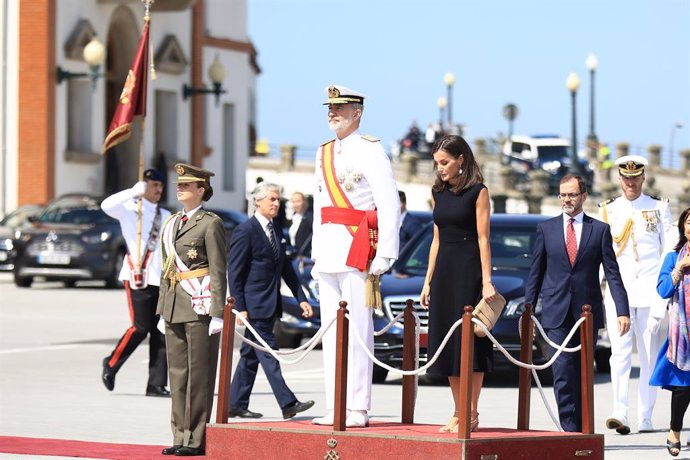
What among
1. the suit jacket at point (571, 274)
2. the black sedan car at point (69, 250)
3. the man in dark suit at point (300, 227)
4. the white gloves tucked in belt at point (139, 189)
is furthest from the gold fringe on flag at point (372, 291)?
the black sedan car at point (69, 250)

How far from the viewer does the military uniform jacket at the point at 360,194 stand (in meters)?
10.3

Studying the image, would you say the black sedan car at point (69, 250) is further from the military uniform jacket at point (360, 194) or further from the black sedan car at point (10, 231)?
the military uniform jacket at point (360, 194)

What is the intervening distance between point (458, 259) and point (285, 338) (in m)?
9.86

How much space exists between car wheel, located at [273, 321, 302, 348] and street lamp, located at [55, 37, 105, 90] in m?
22.2

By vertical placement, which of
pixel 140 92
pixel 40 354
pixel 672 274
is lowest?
pixel 40 354

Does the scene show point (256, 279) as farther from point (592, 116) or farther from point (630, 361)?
point (592, 116)

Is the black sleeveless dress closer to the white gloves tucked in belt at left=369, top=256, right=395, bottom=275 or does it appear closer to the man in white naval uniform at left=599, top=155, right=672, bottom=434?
the white gloves tucked in belt at left=369, top=256, right=395, bottom=275

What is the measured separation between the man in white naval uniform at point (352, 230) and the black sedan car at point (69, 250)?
21236 mm

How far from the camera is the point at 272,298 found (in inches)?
539

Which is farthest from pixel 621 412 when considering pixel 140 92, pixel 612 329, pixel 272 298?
pixel 140 92

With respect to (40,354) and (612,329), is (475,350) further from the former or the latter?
(40,354)

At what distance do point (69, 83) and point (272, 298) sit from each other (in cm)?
3080

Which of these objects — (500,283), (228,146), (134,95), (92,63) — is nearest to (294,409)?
(500,283)

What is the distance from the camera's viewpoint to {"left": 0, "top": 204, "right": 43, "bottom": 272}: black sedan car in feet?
113
